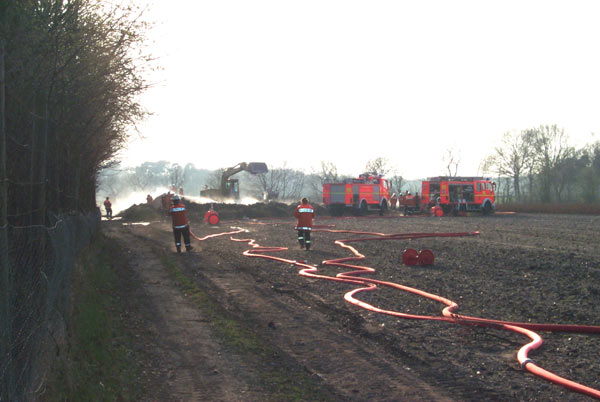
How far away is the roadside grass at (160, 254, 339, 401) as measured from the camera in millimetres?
5043

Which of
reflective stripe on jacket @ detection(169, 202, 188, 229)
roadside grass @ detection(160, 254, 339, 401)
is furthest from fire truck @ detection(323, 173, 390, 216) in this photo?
roadside grass @ detection(160, 254, 339, 401)

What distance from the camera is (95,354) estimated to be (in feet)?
19.4

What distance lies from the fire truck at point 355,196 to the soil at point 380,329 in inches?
984

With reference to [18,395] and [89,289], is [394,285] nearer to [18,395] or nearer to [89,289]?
[89,289]

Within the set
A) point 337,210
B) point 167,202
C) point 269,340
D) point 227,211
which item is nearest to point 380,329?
point 269,340

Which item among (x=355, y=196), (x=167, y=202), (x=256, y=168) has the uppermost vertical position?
(x=256, y=168)

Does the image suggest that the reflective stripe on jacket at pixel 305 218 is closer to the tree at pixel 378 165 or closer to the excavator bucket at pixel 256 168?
the excavator bucket at pixel 256 168

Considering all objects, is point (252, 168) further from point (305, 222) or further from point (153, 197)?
point (305, 222)

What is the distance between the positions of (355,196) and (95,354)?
34.9m

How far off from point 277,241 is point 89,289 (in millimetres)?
11332

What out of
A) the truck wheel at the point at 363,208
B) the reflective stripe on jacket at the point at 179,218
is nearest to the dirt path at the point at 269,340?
the reflective stripe on jacket at the point at 179,218

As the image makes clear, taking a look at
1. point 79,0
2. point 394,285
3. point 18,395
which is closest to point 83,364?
point 18,395

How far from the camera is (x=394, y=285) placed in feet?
33.8

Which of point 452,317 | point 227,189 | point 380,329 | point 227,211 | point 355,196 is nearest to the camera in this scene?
point 380,329
